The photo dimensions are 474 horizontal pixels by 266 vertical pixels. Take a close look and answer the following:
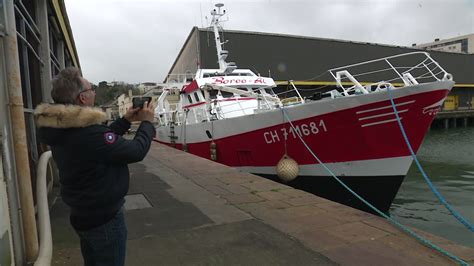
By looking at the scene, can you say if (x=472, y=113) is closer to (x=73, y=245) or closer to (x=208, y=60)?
(x=208, y=60)

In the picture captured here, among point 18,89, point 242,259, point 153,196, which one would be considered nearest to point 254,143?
point 153,196

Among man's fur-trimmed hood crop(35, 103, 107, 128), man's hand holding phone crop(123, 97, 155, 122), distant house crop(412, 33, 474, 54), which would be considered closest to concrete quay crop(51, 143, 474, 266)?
man's hand holding phone crop(123, 97, 155, 122)

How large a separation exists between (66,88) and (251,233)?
2.74m

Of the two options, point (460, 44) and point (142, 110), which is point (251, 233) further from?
point (460, 44)

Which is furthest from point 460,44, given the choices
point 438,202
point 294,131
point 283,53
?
point 294,131

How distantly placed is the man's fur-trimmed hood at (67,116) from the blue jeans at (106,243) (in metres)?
0.58

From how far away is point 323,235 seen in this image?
4.12m

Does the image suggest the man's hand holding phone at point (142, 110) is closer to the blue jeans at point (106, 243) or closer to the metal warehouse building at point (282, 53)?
the blue jeans at point (106, 243)

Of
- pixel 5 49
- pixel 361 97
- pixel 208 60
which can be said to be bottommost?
pixel 361 97

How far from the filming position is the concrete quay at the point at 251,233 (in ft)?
11.6

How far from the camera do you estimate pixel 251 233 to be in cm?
419

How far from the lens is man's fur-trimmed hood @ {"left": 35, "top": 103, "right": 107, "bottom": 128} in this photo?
200 centimetres

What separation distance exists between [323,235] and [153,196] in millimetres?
3148

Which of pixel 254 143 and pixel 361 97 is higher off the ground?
pixel 361 97
